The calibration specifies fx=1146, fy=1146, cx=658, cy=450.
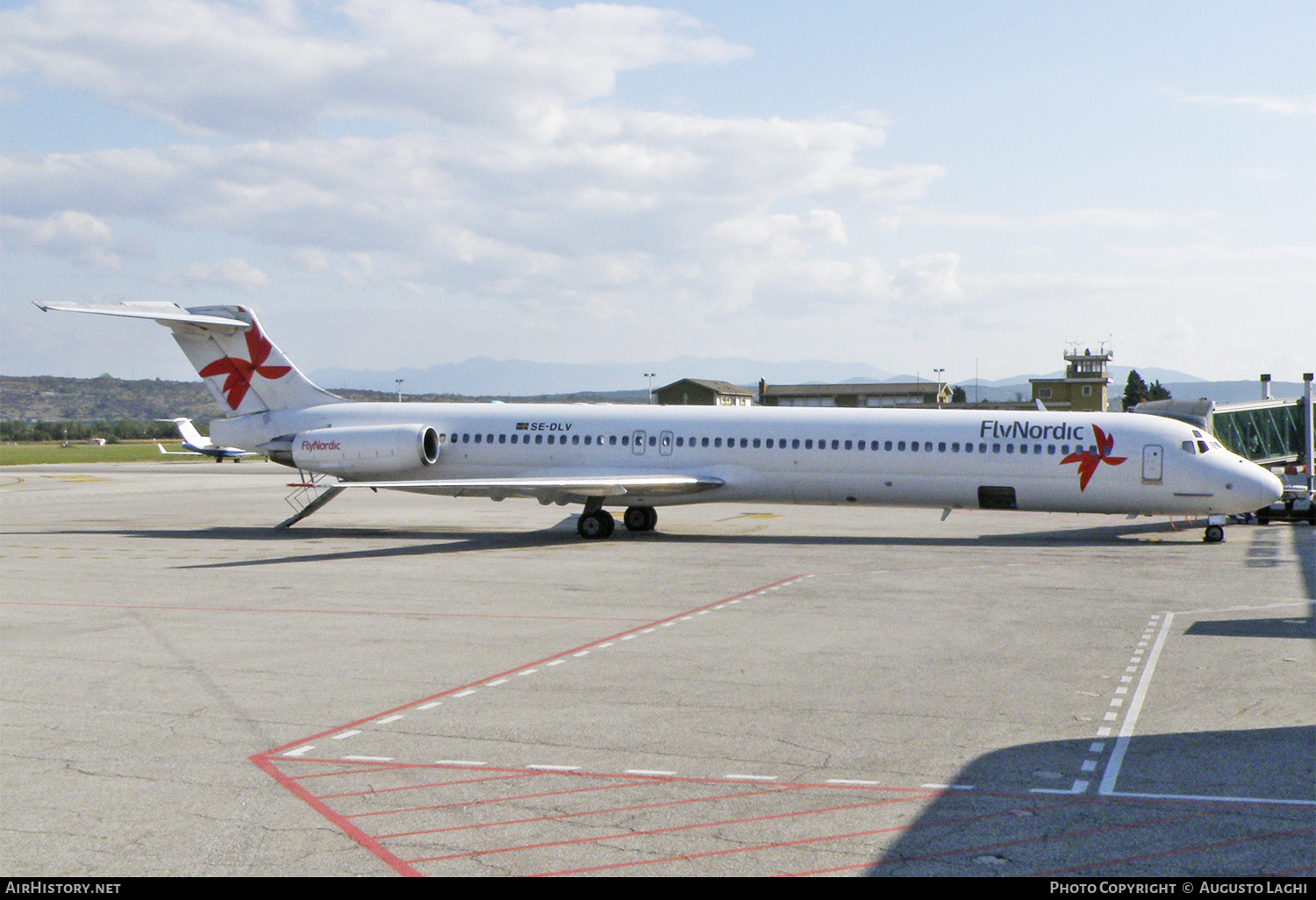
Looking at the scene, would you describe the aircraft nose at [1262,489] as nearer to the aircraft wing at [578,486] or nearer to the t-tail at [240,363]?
the aircraft wing at [578,486]

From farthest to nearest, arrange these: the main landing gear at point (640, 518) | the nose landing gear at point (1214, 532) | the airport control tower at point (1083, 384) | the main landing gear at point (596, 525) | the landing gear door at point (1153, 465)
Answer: the airport control tower at point (1083, 384) → the main landing gear at point (640, 518) → the main landing gear at point (596, 525) → the nose landing gear at point (1214, 532) → the landing gear door at point (1153, 465)

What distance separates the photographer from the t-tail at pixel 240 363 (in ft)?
109

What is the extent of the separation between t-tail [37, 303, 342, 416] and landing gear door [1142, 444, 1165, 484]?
75.4 feet

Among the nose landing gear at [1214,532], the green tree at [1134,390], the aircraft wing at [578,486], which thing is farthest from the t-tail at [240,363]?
the green tree at [1134,390]

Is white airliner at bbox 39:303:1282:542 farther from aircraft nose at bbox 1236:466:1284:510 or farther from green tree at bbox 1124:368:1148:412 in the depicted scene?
green tree at bbox 1124:368:1148:412

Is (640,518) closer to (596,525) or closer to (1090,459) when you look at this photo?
(596,525)

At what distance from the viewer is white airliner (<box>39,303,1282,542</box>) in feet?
93.4

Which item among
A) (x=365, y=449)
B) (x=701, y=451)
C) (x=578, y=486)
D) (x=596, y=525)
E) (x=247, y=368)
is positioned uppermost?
(x=247, y=368)

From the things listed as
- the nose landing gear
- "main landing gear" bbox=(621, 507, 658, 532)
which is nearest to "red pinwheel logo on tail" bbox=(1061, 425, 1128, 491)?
the nose landing gear

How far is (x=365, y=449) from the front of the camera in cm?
3141

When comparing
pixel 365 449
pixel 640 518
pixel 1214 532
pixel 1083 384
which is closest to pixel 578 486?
pixel 640 518

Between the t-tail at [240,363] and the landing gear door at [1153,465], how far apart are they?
23.0 metres

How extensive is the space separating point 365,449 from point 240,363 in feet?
17.3
